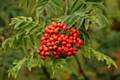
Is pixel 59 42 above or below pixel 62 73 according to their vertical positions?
above

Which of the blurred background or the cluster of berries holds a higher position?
the cluster of berries

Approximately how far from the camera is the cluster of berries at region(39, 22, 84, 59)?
2346 mm

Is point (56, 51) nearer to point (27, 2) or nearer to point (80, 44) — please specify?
point (80, 44)

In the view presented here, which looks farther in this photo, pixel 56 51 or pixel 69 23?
pixel 69 23

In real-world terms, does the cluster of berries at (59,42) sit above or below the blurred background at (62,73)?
above

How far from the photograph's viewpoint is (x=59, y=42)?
2354 millimetres

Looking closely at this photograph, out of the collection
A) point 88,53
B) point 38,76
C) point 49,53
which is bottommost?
point 38,76

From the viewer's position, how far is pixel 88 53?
319cm

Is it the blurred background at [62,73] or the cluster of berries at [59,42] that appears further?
the blurred background at [62,73]

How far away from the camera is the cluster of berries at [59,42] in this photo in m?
2.35

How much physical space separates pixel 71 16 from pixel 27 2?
62 cm

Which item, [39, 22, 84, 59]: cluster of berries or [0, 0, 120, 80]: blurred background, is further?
[0, 0, 120, 80]: blurred background

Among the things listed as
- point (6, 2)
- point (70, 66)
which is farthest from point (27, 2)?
point (70, 66)

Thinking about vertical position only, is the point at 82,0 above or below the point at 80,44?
above
